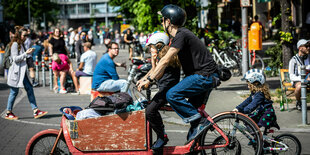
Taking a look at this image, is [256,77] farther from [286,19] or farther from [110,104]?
[286,19]

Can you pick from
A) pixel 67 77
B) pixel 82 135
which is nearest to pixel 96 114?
pixel 82 135

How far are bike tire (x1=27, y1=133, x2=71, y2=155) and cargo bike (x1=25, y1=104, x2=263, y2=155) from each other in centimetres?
13

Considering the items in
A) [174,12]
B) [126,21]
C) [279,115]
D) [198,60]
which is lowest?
[279,115]

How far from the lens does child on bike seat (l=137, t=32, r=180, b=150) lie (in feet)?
16.2

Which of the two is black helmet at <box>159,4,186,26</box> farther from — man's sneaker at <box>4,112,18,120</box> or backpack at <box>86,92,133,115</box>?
man's sneaker at <box>4,112,18,120</box>

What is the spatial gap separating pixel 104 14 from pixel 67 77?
108879mm

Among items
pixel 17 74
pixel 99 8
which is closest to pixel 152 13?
pixel 17 74

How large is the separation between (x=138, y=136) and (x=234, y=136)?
3.61ft

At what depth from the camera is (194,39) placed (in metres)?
4.86

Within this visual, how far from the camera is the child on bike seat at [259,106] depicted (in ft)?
18.0

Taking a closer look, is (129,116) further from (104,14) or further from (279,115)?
(104,14)

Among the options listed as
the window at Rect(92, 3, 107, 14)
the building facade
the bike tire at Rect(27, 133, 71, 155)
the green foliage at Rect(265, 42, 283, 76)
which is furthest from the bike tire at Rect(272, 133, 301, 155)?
the window at Rect(92, 3, 107, 14)

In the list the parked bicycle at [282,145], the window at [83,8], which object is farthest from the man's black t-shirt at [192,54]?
the window at [83,8]

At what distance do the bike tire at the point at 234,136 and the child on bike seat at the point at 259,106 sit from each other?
53cm
